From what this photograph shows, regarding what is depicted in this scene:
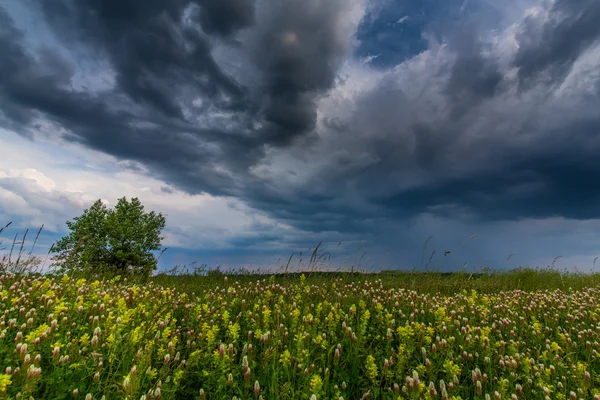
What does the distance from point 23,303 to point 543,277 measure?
25.6m

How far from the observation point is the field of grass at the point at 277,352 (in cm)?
501

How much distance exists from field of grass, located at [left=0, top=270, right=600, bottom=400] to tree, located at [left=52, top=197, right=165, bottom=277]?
2323cm

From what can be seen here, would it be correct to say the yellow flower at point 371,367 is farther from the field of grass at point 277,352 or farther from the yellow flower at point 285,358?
the yellow flower at point 285,358

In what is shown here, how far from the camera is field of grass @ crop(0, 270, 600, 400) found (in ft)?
16.4

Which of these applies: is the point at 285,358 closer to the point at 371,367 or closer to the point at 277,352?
the point at 277,352

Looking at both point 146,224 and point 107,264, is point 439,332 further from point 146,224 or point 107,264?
point 146,224

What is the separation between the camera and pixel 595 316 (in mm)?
9977

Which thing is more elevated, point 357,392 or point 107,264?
point 107,264

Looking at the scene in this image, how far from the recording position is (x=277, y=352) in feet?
20.7

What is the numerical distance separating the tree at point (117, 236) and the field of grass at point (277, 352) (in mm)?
23226

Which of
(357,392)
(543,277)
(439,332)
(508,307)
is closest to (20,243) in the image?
(357,392)

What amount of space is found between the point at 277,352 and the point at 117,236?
30.7 m

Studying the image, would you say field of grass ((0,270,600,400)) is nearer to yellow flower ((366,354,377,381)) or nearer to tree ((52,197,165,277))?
yellow flower ((366,354,377,381))

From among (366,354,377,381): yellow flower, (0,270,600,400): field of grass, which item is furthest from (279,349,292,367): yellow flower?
(366,354,377,381): yellow flower
